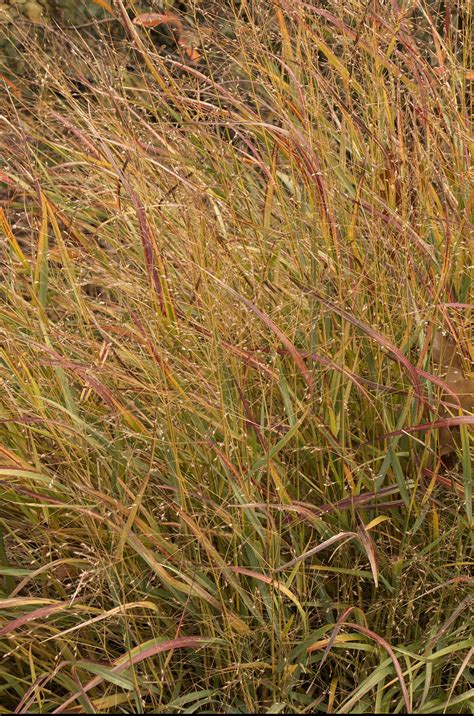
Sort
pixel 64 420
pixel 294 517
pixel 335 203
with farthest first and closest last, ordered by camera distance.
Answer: pixel 335 203 < pixel 64 420 < pixel 294 517

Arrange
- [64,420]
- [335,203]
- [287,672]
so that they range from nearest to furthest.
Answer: [287,672]
[64,420]
[335,203]

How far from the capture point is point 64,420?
2029mm

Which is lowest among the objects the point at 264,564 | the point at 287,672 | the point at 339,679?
the point at 339,679

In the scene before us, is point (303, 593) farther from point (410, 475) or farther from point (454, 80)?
point (454, 80)

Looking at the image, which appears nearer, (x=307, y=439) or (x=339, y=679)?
(x=339, y=679)

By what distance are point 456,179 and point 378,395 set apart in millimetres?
695

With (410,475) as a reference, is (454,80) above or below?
above

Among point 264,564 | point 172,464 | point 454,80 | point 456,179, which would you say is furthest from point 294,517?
point 454,80

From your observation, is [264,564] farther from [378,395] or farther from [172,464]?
[378,395]

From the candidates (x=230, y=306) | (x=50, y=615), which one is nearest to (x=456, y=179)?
(x=230, y=306)

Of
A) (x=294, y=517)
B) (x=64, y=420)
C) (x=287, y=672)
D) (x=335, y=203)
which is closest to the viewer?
(x=287, y=672)

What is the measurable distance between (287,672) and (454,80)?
1412 millimetres

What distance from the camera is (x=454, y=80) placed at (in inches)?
93.4

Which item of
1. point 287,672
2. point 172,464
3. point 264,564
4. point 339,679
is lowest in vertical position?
point 339,679
